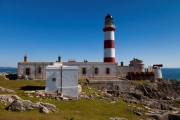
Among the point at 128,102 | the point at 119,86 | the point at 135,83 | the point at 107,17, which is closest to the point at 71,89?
the point at 128,102

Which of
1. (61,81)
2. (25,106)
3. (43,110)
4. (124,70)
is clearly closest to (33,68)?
(61,81)

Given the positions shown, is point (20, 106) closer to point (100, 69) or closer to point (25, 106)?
point (25, 106)

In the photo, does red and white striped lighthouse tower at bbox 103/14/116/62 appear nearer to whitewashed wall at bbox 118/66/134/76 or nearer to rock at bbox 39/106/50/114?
whitewashed wall at bbox 118/66/134/76

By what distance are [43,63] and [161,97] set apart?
27530 mm

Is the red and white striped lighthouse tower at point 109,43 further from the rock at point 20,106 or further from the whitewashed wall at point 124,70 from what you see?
the rock at point 20,106

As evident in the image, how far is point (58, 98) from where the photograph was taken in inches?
782

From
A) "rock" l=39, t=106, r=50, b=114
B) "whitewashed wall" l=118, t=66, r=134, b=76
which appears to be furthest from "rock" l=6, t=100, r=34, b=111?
"whitewashed wall" l=118, t=66, r=134, b=76

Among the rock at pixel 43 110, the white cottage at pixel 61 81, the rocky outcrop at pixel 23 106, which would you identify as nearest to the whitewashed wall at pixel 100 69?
the white cottage at pixel 61 81

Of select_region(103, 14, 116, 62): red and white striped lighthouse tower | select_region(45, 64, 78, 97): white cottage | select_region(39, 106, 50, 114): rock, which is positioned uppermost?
select_region(103, 14, 116, 62): red and white striped lighthouse tower

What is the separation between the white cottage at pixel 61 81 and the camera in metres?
22.5

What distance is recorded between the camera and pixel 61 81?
22.7 meters

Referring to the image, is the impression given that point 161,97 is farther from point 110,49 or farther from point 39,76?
point 39,76

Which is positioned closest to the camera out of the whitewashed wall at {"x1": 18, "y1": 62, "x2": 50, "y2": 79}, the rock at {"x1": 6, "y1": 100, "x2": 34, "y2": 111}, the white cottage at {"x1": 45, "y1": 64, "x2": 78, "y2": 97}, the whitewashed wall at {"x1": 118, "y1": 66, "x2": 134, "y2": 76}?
the rock at {"x1": 6, "y1": 100, "x2": 34, "y2": 111}

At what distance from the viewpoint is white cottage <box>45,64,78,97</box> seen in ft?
73.7
